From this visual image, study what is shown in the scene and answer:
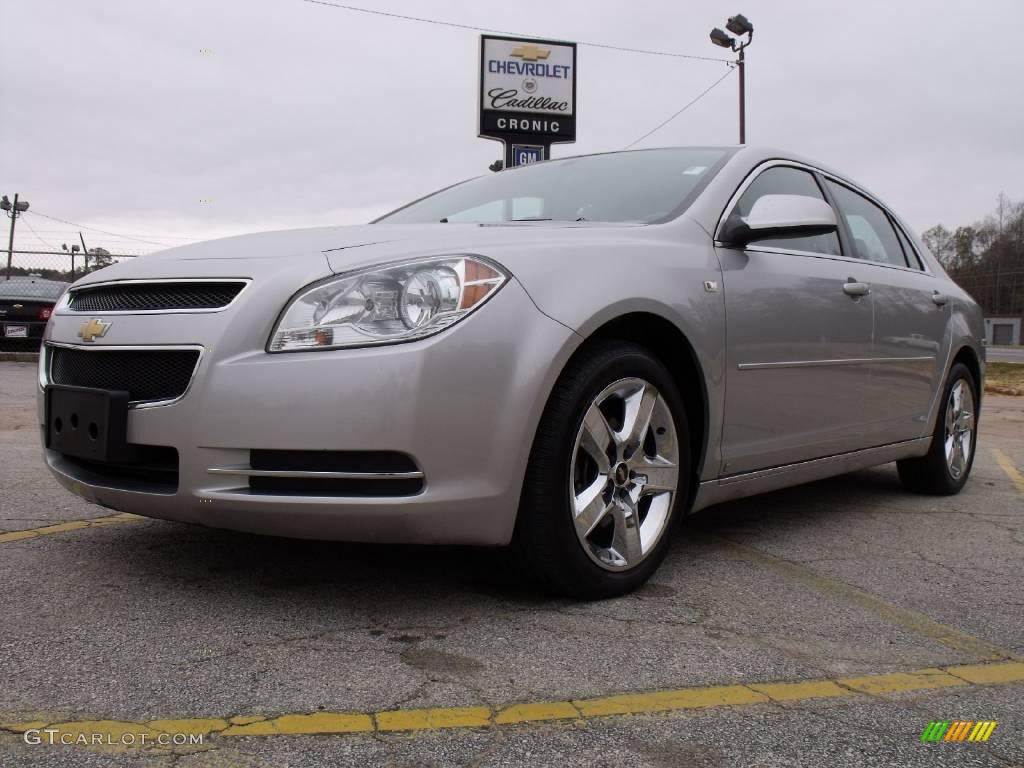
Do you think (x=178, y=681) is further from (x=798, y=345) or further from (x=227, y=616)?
(x=798, y=345)

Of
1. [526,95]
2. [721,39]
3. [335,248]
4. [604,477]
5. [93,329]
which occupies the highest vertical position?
[721,39]

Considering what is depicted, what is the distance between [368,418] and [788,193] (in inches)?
92.7

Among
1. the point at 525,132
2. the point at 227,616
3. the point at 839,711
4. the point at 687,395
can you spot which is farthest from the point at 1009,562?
the point at 525,132

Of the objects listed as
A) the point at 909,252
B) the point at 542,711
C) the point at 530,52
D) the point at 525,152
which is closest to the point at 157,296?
the point at 542,711

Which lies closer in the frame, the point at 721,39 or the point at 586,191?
the point at 586,191

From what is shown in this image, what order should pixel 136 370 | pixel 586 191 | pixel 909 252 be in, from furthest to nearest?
pixel 909 252 → pixel 586 191 → pixel 136 370

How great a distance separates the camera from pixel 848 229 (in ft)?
14.0

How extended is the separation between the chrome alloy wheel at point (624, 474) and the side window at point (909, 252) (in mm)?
2454

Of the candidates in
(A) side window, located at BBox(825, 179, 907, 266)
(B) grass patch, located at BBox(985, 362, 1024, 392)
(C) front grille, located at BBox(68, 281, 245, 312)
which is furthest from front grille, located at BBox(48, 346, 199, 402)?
(B) grass patch, located at BBox(985, 362, 1024, 392)

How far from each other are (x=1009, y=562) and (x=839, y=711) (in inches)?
71.4

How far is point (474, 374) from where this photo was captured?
243 cm

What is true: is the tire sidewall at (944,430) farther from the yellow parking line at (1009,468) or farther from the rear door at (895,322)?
the yellow parking line at (1009,468)

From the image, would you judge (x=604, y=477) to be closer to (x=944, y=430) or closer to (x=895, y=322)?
(x=895, y=322)

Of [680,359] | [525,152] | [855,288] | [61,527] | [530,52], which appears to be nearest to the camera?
[680,359]
